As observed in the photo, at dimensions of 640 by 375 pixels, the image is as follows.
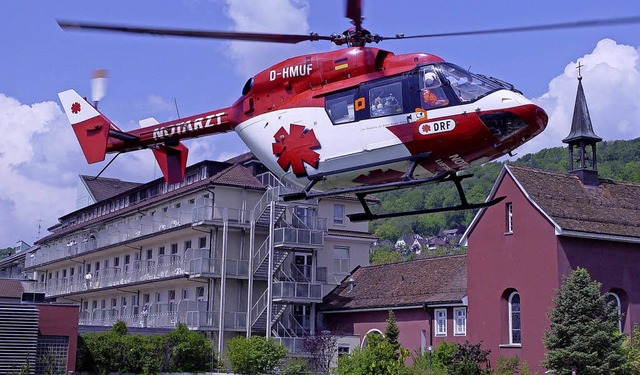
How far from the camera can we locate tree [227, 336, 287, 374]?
3831cm

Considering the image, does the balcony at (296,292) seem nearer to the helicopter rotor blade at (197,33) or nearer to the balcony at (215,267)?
the balcony at (215,267)

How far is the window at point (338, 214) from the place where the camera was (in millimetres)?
54375

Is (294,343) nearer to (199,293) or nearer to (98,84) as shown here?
(199,293)

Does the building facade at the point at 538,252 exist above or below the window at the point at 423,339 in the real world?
above

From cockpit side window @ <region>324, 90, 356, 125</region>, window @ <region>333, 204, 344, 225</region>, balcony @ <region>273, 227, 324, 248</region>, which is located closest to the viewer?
cockpit side window @ <region>324, 90, 356, 125</region>

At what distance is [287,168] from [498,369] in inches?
826

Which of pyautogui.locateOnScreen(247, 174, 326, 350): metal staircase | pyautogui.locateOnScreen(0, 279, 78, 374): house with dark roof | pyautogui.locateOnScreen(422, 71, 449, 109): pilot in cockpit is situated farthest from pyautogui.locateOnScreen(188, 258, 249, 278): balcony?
pyautogui.locateOnScreen(422, 71, 449, 109): pilot in cockpit

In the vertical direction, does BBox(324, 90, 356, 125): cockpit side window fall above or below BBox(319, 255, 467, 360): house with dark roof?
above

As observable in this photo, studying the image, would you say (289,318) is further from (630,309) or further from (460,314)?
(630,309)

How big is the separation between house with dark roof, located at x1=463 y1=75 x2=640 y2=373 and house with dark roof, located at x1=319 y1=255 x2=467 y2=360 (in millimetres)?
2264

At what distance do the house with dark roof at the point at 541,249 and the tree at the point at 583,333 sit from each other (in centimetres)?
201

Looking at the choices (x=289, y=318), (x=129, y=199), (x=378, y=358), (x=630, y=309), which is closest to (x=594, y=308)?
(x=630, y=309)

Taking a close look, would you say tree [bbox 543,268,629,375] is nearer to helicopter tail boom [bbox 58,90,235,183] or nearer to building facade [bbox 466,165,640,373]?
building facade [bbox 466,165,640,373]

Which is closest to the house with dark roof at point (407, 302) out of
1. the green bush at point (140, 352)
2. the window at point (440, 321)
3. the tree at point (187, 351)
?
the window at point (440, 321)
